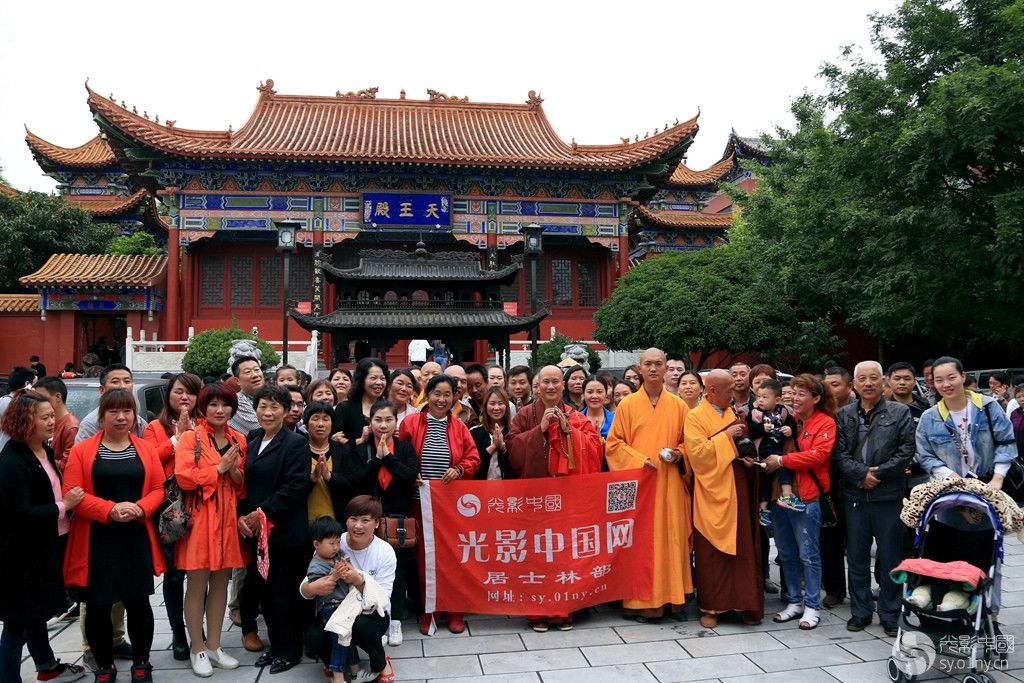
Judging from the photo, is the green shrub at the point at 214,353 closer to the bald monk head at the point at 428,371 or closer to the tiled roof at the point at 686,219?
the bald monk head at the point at 428,371

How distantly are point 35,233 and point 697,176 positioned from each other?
2335cm

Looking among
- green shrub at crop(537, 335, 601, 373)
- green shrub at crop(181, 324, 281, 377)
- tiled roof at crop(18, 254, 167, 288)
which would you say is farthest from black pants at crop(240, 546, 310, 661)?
tiled roof at crop(18, 254, 167, 288)

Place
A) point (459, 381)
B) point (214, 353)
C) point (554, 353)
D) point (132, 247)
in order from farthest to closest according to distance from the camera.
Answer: point (132, 247) < point (554, 353) < point (214, 353) < point (459, 381)

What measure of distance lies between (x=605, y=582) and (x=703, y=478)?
0.95 meters

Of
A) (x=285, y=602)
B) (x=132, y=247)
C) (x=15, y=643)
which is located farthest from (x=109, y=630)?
(x=132, y=247)

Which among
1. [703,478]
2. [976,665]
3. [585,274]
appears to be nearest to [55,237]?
→ [585,274]

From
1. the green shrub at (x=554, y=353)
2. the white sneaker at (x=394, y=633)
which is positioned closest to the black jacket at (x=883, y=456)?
the white sneaker at (x=394, y=633)

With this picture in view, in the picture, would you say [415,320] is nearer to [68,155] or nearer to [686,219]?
[686,219]

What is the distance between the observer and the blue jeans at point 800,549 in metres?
4.46

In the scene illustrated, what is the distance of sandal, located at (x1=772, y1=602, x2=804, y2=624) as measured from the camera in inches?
179

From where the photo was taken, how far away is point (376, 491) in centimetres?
440

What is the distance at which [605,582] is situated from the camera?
15.2 ft

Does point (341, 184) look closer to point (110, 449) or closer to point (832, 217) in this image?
point (832, 217)

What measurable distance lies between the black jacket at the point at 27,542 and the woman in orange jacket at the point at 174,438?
516 mm
